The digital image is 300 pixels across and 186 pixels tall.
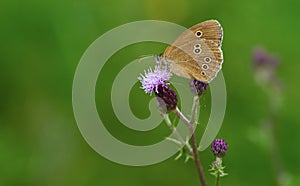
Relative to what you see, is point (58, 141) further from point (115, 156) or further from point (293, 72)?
point (293, 72)

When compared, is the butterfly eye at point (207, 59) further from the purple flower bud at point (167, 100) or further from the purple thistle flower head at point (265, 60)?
the purple thistle flower head at point (265, 60)

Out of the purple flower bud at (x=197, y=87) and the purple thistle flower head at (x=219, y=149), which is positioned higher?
the purple flower bud at (x=197, y=87)

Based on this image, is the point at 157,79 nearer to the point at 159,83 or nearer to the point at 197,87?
the point at 159,83

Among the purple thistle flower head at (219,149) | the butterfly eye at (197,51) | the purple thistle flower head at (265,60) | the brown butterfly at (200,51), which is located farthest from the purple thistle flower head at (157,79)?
the purple thistle flower head at (265,60)

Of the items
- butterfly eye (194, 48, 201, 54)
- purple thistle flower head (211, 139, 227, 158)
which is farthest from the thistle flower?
purple thistle flower head (211, 139, 227, 158)

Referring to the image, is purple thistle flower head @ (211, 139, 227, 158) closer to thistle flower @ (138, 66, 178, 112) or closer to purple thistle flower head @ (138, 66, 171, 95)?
thistle flower @ (138, 66, 178, 112)

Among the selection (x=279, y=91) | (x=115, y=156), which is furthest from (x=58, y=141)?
(x=279, y=91)
